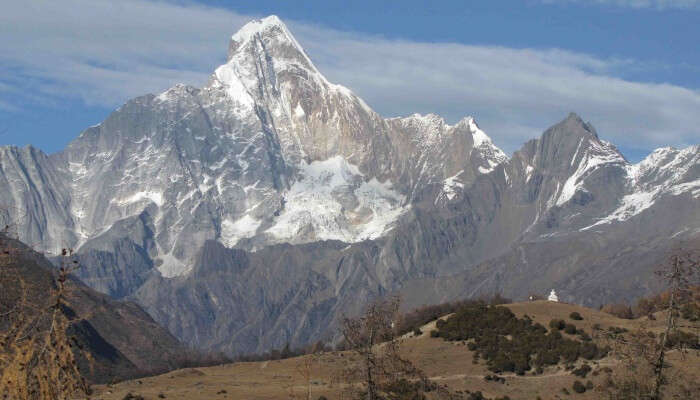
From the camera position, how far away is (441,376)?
13638 centimetres

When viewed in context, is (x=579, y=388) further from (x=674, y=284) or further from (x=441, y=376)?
(x=674, y=284)

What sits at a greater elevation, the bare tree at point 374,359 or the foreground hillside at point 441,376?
the foreground hillside at point 441,376

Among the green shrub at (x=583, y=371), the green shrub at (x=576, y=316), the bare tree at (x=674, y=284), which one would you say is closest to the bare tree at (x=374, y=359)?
the bare tree at (x=674, y=284)

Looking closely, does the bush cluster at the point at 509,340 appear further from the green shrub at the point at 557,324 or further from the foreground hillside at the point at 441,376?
the foreground hillside at the point at 441,376

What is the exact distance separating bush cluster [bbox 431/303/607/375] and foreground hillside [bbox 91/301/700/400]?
138 cm

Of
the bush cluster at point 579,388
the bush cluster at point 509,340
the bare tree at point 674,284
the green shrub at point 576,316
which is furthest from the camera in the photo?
the green shrub at point 576,316

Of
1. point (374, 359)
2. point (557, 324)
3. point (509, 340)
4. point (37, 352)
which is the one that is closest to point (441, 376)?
point (509, 340)

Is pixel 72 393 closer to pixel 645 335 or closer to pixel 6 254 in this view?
pixel 6 254

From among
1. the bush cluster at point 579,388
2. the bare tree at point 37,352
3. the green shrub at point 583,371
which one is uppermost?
the green shrub at point 583,371

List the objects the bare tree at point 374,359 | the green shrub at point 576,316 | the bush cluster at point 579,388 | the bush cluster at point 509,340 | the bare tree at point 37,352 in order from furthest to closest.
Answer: the green shrub at point 576,316, the bush cluster at point 509,340, the bush cluster at point 579,388, the bare tree at point 374,359, the bare tree at point 37,352

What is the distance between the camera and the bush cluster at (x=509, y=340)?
137 meters

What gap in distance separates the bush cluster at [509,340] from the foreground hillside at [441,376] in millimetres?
1382

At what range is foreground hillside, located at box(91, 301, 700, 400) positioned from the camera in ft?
399

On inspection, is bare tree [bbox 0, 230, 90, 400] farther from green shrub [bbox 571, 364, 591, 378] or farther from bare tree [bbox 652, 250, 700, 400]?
green shrub [bbox 571, 364, 591, 378]
